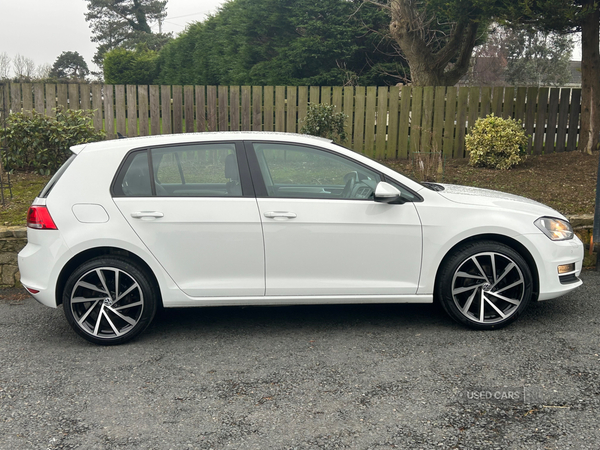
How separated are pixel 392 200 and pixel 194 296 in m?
1.72

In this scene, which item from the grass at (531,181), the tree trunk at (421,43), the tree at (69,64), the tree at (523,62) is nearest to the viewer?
the grass at (531,181)

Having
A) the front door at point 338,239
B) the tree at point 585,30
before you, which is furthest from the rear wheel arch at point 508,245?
the tree at point 585,30

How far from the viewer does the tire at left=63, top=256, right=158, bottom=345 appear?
4527mm

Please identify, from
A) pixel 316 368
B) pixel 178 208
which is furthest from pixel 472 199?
pixel 178 208

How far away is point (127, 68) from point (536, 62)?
29858 millimetres

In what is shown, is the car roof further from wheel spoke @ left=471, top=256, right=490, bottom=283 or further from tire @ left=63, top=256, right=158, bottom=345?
wheel spoke @ left=471, top=256, right=490, bottom=283

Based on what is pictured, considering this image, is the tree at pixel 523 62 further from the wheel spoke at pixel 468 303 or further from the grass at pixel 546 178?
the wheel spoke at pixel 468 303

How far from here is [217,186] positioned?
4699 mm

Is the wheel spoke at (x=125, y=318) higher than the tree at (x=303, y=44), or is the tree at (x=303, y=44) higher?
the tree at (x=303, y=44)

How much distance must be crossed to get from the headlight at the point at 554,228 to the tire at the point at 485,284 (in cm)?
31

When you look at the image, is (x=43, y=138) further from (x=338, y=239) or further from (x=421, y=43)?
(x=421, y=43)

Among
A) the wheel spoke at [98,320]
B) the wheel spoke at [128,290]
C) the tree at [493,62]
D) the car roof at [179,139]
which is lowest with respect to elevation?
the wheel spoke at [98,320]

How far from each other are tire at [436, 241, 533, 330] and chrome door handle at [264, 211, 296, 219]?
1299mm

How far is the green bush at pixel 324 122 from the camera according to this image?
11438 millimetres
